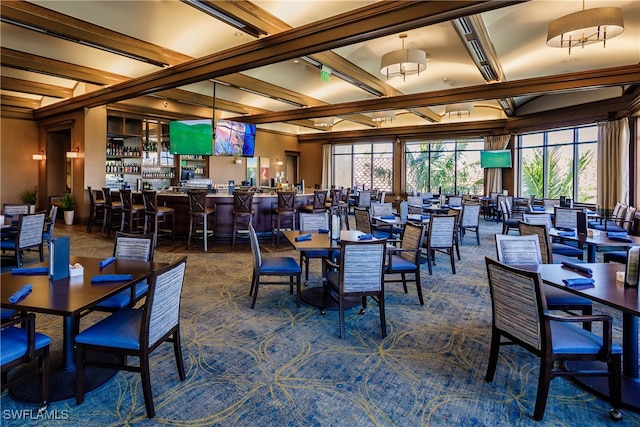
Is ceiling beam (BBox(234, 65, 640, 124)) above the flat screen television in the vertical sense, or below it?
above

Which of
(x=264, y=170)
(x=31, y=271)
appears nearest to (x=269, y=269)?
(x=31, y=271)

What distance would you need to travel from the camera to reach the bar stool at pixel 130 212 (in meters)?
7.44

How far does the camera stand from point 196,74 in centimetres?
661

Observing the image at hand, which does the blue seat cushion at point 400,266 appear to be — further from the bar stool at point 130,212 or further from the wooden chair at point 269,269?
the bar stool at point 130,212

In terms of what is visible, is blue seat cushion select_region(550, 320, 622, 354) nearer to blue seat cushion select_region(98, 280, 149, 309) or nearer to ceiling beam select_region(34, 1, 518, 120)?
blue seat cushion select_region(98, 280, 149, 309)

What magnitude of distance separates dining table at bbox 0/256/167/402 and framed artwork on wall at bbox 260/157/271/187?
1228 cm

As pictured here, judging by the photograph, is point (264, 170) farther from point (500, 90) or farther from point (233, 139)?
point (500, 90)

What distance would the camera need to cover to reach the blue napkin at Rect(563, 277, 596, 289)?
2.30 m

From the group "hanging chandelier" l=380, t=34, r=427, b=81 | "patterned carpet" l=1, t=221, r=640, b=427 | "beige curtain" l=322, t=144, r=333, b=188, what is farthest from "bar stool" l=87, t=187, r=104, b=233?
"beige curtain" l=322, t=144, r=333, b=188

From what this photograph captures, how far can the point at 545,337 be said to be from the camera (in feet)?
6.66

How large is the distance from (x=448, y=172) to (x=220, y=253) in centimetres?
1048

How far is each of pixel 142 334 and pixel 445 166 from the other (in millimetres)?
13800

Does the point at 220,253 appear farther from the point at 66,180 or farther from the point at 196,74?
the point at 66,180

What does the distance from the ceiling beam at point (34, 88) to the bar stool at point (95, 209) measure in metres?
2.79
